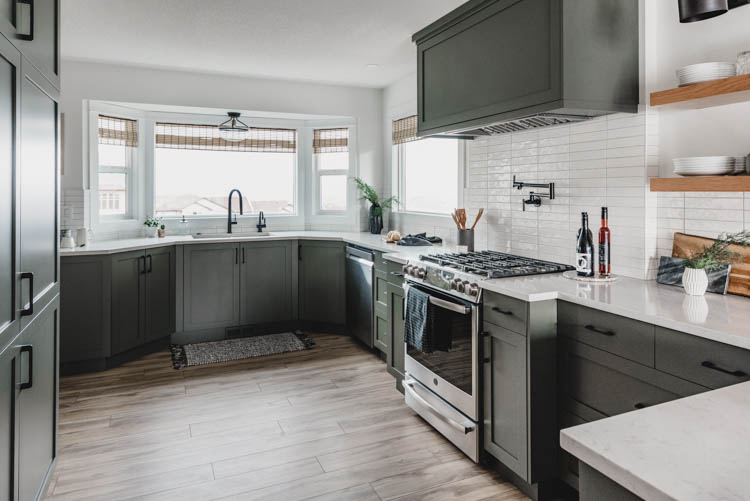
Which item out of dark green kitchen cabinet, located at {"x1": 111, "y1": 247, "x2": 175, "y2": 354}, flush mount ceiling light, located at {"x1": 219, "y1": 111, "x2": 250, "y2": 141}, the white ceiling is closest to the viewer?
the white ceiling

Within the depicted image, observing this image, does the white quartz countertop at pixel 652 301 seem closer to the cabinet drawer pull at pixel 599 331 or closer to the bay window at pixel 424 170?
the cabinet drawer pull at pixel 599 331

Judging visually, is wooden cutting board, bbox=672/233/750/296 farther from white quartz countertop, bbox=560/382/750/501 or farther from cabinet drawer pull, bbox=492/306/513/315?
white quartz countertop, bbox=560/382/750/501

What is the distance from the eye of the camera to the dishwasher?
4.37 meters

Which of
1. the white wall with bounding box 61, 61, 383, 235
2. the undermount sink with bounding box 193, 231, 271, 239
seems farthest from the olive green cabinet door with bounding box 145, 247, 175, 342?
the white wall with bounding box 61, 61, 383, 235

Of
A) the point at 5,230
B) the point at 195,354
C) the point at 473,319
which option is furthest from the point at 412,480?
the point at 195,354

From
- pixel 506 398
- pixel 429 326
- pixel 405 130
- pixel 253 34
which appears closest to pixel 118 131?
pixel 253 34

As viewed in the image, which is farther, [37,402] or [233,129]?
[233,129]

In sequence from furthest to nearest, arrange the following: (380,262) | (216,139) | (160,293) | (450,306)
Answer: (216,139) → (160,293) → (380,262) → (450,306)

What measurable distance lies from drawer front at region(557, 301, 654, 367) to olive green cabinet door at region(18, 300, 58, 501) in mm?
2084

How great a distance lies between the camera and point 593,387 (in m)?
2.11

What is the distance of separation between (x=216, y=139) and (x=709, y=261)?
4.67m

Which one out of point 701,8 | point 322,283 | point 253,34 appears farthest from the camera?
point 322,283

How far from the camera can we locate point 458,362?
2.72 meters

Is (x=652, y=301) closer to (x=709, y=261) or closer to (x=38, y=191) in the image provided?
(x=709, y=261)
